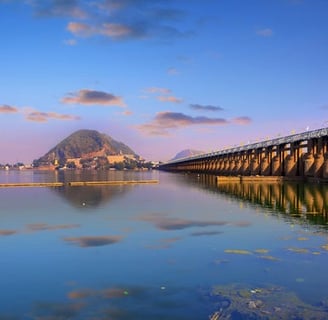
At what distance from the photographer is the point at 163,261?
80.1ft

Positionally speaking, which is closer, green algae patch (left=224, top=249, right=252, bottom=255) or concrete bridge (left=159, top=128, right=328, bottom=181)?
green algae patch (left=224, top=249, right=252, bottom=255)

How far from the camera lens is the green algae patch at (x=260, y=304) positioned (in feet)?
50.5

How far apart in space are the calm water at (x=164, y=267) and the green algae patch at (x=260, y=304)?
4 cm

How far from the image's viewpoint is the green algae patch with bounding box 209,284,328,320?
1540 centimetres

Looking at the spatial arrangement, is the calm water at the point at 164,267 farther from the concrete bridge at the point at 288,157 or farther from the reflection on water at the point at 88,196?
the concrete bridge at the point at 288,157

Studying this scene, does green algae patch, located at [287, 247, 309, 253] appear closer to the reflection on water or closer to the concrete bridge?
the reflection on water

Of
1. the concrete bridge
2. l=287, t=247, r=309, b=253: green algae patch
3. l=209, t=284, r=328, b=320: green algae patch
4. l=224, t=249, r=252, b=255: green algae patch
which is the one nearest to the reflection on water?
l=224, t=249, r=252, b=255: green algae patch

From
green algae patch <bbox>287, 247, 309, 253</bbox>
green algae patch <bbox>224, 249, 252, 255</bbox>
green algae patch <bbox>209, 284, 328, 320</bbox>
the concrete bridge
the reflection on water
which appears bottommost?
green algae patch <bbox>209, 284, 328, 320</bbox>

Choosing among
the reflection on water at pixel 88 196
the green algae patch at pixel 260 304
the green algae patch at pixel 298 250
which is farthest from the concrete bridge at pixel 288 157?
the green algae patch at pixel 260 304

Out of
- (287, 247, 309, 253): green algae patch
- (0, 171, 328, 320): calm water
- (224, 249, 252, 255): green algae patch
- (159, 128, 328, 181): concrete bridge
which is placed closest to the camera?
(0, 171, 328, 320): calm water

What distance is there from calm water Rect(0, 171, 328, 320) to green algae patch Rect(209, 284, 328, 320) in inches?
1.5

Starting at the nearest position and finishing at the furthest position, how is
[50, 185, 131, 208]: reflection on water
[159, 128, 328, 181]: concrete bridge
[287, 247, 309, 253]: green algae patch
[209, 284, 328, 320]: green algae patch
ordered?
1. [209, 284, 328, 320]: green algae patch
2. [287, 247, 309, 253]: green algae patch
3. [50, 185, 131, 208]: reflection on water
4. [159, 128, 328, 181]: concrete bridge

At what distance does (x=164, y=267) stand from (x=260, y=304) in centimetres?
732

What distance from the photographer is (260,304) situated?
16.7m
